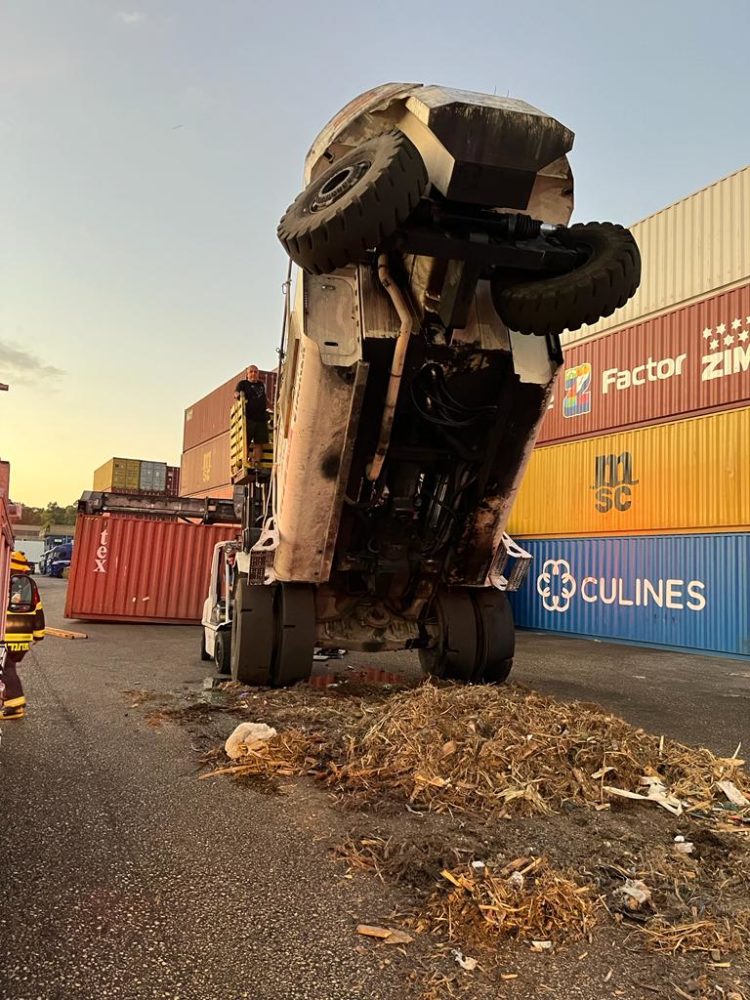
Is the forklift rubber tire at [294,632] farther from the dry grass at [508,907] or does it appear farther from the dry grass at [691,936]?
the dry grass at [691,936]

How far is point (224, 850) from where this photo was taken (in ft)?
10.0

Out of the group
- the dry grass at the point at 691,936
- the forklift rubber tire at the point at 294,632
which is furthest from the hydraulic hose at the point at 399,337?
the dry grass at the point at 691,936

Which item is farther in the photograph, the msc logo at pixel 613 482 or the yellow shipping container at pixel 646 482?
the msc logo at pixel 613 482

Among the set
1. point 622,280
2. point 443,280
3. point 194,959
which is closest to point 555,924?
point 194,959

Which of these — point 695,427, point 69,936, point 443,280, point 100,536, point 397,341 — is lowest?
point 69,936

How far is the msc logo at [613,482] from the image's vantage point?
1556cm

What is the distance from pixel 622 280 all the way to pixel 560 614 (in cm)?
1425

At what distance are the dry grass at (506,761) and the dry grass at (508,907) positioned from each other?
78cm

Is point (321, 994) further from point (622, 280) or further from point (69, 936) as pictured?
point (622, 280)

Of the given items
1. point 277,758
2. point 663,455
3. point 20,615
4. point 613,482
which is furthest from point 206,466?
point 277,758

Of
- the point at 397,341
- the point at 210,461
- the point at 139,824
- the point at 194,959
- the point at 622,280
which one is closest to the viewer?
the point at 194,959

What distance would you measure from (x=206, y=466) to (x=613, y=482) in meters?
22.0

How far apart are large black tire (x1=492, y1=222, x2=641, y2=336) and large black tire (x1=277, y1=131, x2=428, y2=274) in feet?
3.14

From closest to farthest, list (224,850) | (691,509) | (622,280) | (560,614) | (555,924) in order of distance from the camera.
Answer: (555,924) → (224,850) → (622,280) → (691,509) → (560,614)
